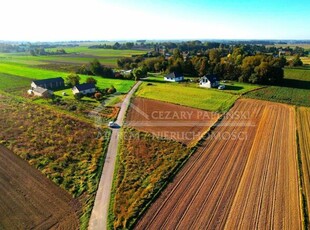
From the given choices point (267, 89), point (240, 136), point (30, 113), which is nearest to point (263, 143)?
point (240, 136)

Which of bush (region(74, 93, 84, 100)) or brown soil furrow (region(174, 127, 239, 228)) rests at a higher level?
bush (region(74, 93, 84, 100))

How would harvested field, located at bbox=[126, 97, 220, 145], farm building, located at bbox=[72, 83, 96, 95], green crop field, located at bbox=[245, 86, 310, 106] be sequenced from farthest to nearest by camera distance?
farm building, located at bbox=[72, 83, 96, 95]
green crop field, located at bbox=[245, 86, 310, 106]
harvested field, located at bbox=[126, 97, 220, 145]

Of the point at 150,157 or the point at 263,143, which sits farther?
the point at 263,143

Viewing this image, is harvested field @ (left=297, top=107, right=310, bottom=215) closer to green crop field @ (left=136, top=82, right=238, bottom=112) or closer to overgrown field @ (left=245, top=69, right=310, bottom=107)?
overgrown field @ (left=245, top=69, right=310, bottom=107)

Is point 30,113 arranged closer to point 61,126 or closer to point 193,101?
point 61,126

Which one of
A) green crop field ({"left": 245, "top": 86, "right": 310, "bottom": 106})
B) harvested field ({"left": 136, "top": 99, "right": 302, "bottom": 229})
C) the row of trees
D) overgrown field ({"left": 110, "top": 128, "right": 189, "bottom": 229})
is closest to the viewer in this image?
harvested field ({"left": 136, "top": 99, "right": 302, "bottom": 229})

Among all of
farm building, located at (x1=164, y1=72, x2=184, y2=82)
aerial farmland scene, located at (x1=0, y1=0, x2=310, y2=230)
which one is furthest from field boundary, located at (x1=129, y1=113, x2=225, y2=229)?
farm building, located at (x1=164, y1=72, x2=184, y2=82)

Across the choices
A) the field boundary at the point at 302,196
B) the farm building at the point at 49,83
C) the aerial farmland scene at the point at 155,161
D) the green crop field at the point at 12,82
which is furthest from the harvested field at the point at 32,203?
the green crop field at the point at 12,82

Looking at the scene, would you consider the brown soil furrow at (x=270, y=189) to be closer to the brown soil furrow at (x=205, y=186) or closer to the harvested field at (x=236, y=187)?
the harvested field at (x=236, y=187)
